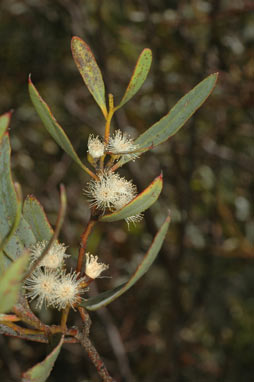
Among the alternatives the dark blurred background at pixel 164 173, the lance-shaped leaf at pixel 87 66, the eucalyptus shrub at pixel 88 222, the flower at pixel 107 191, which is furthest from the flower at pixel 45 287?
the dark blurred background at pixel 164 173

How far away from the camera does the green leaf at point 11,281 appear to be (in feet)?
1.37

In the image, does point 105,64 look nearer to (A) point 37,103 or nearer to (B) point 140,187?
(B) point 140,187

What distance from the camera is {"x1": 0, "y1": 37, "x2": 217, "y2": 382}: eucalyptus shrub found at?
1.81ft

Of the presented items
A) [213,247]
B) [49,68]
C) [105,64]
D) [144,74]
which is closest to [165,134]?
[144,74]

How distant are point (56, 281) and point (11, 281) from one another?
0.21 m

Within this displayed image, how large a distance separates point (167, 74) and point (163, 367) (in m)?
1.30

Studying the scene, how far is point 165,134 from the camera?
62 cm

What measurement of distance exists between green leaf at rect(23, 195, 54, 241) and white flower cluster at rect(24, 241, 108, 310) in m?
0.01

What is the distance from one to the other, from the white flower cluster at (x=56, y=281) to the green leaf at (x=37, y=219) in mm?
14

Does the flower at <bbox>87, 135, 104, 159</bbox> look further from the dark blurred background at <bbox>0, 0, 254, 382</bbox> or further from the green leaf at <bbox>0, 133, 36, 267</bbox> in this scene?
the dark blurred background at <bbox>0, 0, 254, 382</bbox>

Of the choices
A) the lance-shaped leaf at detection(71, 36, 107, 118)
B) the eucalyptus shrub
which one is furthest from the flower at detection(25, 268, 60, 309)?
the lance-shaped leaf at detection(71, 36, 107, 118)

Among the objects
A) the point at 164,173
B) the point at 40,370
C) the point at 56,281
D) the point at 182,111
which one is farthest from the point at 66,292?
the point at 164,173

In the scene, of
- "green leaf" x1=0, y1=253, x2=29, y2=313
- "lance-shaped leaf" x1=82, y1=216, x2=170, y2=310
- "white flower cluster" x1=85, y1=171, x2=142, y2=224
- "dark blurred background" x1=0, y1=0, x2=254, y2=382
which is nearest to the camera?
"green leaf" x1=0, y1=253, x2=29, y2=313

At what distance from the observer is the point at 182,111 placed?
613mm
